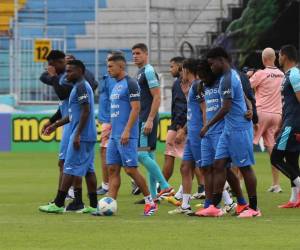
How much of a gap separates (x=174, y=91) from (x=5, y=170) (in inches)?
268

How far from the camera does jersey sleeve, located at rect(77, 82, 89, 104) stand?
44.3 feet

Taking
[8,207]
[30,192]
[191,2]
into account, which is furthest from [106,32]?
[8,207]

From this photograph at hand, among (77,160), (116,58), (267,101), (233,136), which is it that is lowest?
(77,160)

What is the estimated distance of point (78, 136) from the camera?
44.2 ft

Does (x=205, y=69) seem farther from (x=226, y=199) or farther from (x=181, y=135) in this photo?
(x=181, y=135)

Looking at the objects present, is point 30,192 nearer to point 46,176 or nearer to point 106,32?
point 46,176

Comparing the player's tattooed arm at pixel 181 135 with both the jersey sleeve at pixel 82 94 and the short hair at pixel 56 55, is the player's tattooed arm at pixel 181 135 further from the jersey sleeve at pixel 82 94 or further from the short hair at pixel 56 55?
the jersey sleeve at pixel 82 94

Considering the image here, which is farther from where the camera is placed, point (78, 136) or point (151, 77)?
point (151, 77)

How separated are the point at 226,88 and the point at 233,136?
2.01 ft

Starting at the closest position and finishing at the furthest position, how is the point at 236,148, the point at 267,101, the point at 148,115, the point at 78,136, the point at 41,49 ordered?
the point at 236,148 → the point at 78,136 → the point at 148,115 → the point at 267,101 → the point at 41,49

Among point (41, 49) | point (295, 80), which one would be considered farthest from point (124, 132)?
point (41, 49)

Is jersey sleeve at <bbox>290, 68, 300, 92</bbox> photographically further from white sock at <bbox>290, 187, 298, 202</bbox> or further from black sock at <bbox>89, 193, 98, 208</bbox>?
black sock at <bbox>89, 193, 98, 208</bbox>

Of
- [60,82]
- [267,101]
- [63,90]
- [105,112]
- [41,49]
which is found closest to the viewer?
[63,90]

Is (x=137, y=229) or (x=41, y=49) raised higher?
(x=41, y=49)
